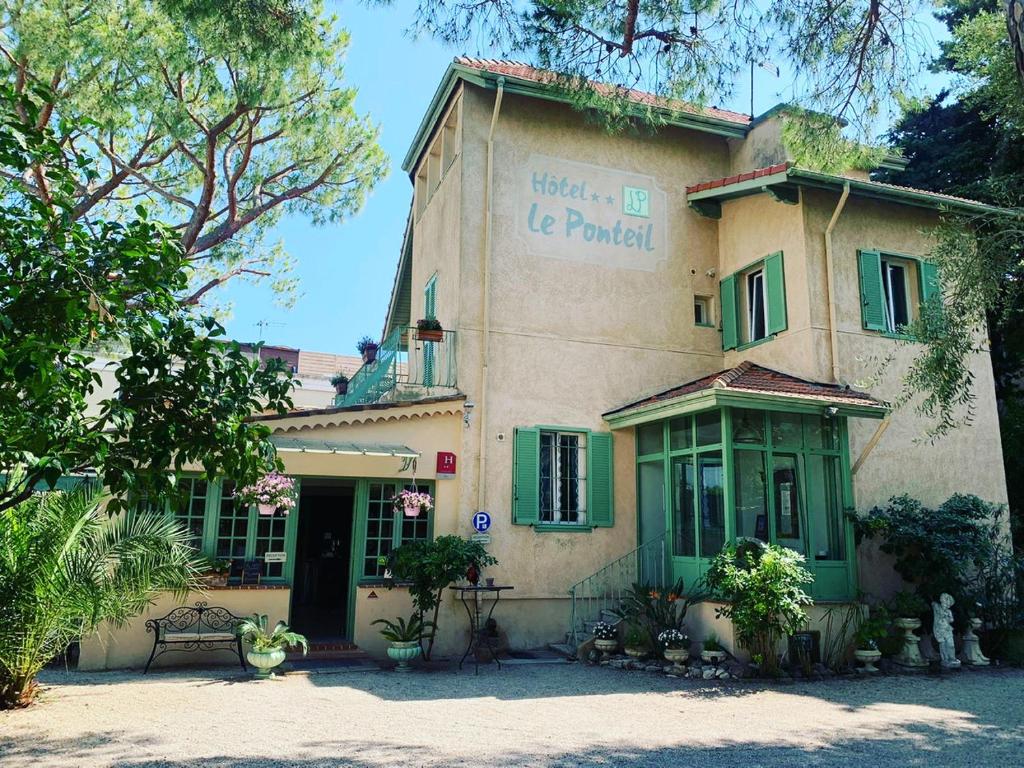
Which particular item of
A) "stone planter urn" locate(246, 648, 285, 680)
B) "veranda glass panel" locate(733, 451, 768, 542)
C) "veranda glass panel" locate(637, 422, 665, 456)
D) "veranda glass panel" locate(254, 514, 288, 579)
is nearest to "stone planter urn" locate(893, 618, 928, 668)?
"veranda glass panel" locate(733, 451, 768, 542)

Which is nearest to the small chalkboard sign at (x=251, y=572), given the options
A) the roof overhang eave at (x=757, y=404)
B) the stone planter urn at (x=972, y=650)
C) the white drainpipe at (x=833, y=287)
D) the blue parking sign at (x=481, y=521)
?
the blue parking sign at (x=481, y=521)

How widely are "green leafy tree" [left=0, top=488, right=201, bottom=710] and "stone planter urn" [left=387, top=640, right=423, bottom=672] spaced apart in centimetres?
290

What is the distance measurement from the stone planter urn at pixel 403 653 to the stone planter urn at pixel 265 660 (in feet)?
4.84

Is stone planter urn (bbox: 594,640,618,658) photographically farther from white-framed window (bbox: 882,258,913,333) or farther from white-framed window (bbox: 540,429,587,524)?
white-framed window (bbox: 882,258,913,333)

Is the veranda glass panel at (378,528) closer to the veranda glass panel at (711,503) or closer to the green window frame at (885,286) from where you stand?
the veranda glass panel at (711,503)

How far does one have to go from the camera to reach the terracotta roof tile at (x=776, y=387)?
35.4ft

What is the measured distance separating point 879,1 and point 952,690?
26.3 ft

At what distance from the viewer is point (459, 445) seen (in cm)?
1202

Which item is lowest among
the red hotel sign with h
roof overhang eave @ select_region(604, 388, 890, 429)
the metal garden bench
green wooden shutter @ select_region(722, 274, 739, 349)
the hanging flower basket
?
the metal garden bench

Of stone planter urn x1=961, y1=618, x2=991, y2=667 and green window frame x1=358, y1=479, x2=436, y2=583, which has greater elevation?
green window frame x1=358, y1=479, x2=436, y2=583

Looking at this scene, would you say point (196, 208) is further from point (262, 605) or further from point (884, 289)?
point (884, 289)

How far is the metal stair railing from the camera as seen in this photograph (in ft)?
39.4

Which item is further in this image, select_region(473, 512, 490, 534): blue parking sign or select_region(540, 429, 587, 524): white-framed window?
select_region(540, 429, 587, 524): white-framed window

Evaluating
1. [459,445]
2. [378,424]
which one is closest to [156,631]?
[378,424]
